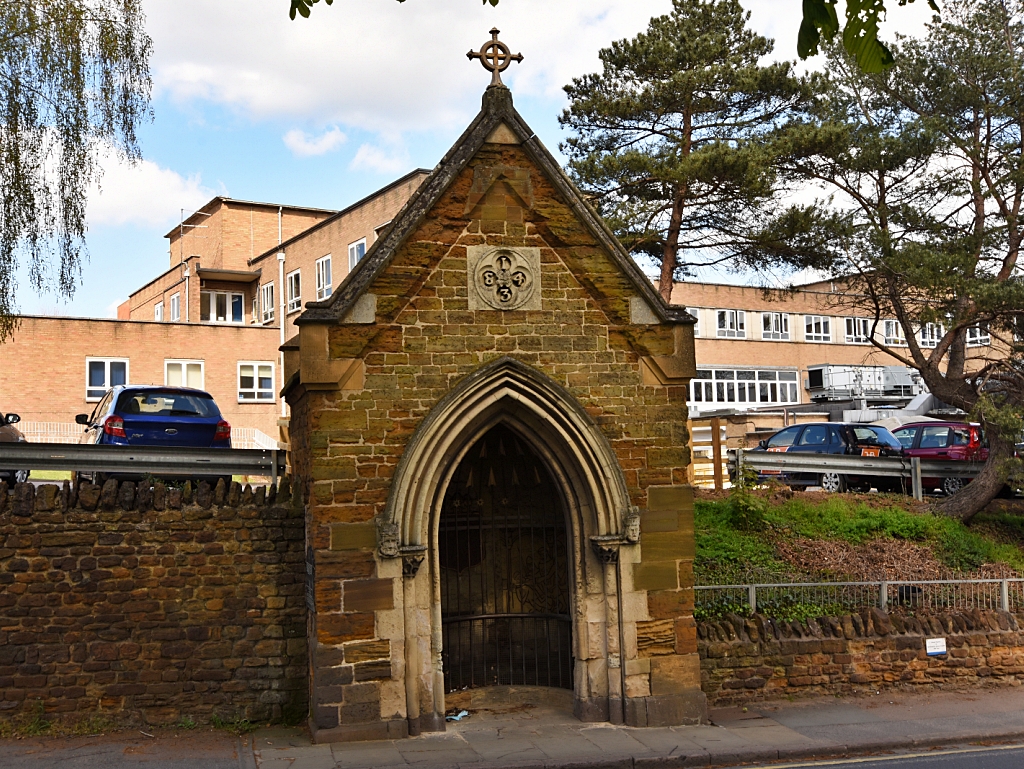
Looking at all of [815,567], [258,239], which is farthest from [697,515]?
[258,239]

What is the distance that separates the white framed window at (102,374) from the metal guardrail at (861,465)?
2201cm

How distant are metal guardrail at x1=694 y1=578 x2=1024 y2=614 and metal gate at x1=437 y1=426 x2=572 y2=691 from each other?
1.90 m

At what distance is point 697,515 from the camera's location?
1575 cm

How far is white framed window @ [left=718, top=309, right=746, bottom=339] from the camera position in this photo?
4438 centimetres

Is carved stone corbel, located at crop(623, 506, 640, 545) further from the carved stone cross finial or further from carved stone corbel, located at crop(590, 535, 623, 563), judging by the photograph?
the carved stone cross finial

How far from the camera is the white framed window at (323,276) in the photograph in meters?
36.3

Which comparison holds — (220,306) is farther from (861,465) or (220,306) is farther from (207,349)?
(861,465)

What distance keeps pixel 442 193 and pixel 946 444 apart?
14010 mm

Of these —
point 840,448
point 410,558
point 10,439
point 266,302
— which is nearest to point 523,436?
point 410,558

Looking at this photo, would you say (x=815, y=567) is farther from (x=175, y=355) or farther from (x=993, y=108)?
(x=175, y=355)

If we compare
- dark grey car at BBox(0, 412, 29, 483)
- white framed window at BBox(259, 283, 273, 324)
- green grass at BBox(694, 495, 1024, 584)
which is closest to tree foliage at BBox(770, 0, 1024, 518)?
green grass at BBox(694, 495, 1024, 584)

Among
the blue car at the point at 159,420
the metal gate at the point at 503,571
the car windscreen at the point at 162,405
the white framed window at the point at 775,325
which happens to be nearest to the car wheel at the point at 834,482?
the metal gate at the point at 503,571

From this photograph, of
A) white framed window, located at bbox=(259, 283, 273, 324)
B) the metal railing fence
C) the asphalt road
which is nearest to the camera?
the asphalt road

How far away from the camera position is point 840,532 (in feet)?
52.0
